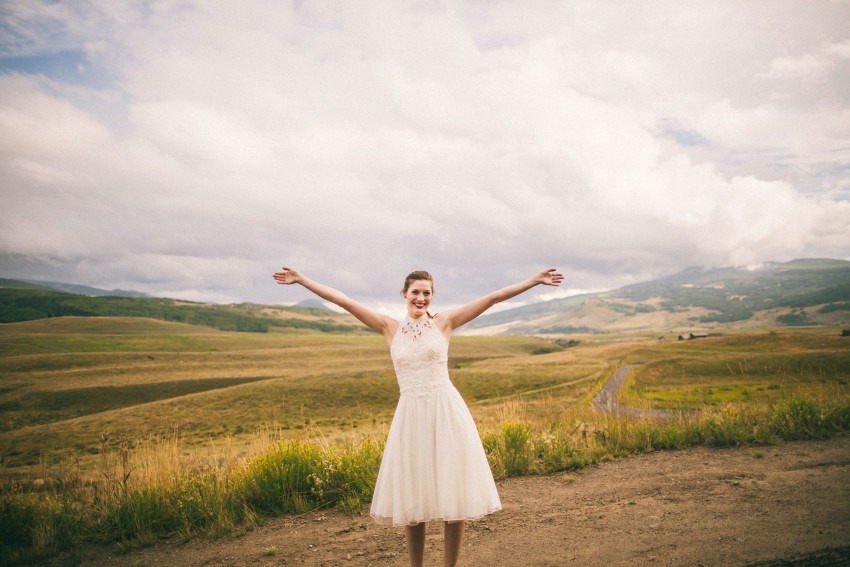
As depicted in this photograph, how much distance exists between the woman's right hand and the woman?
4.98 ft

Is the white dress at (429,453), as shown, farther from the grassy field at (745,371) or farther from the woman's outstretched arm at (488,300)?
the grassy field at (745,371)

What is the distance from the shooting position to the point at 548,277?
16.2ft

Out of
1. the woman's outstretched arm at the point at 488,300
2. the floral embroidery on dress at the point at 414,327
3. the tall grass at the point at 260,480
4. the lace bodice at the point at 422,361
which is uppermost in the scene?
the woman's outstretched arm at the point at 488,300

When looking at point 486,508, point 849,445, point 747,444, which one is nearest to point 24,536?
point 486,508

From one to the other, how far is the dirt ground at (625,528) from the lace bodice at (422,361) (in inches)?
91.1

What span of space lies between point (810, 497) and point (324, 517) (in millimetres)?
7174

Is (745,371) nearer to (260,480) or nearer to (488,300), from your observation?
(488,300)

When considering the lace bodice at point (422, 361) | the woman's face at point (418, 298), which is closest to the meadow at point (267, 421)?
the lace bodice at point (422, 361)

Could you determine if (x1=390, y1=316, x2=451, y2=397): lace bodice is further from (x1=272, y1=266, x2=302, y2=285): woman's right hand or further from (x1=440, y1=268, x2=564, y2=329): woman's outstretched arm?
(x1=272, y1=266, x2=302, y2=285): woman's right hand

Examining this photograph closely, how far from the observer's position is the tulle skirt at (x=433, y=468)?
13.6 feet

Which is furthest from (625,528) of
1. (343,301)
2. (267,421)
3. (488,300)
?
(267,421)

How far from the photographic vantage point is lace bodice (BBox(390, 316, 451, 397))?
444 centimetres

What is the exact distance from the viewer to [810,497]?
18.8 ft

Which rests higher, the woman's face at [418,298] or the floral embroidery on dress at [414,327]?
the woman's face at [418,298]
